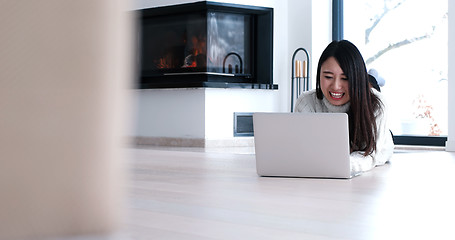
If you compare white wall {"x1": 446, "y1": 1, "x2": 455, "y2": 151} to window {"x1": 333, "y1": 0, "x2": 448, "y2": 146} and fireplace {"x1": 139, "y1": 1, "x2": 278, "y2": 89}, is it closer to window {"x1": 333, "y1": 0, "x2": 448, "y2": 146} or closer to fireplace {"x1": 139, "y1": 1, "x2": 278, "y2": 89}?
window {"x1": 333, "y1": 0, "x2": 448, "y2": 146}

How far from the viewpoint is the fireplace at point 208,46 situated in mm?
6512

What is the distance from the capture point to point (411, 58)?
21.4 ft

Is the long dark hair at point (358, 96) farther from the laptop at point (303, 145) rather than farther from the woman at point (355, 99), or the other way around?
the laptop at point (303, 145)

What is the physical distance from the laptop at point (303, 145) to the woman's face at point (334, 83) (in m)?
0.43

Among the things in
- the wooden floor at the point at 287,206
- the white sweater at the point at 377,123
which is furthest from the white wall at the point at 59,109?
the white sweater at the point at 377,123

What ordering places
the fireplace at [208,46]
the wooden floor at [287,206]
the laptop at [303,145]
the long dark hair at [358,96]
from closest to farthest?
the wooden floor at [287,206] → the laptop at [303,145] → the long dark hair at [358,96] → the fireplace at [208,46]

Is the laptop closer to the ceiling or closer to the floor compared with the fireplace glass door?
closer to the floor

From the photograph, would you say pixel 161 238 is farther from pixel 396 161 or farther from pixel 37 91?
pixel 396 161

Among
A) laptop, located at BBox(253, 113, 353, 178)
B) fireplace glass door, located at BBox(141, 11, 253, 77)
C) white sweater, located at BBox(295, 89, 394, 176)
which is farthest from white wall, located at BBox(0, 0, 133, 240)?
fireplace glass door, located at BBox(141, 11, 253, 77)

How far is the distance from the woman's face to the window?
299 centimetres

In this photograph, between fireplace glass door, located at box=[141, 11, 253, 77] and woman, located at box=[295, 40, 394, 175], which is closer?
woman, located at box=[295, 40, 394, 175]

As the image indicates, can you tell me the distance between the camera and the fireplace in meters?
6.51

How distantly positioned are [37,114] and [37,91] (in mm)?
20

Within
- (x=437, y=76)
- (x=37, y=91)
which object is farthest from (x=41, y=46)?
(x=437, y=76)
